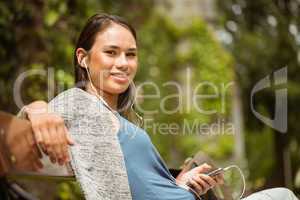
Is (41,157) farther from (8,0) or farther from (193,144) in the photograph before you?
(193,144)

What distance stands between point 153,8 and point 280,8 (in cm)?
280

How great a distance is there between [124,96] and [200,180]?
40cm

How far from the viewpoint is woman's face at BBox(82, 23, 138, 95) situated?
1970mm

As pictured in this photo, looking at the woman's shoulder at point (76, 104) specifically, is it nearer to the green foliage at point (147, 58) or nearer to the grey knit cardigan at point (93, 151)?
the grey knit cardigan at point (93, 151)

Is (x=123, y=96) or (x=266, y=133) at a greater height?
(x=123, y=96)

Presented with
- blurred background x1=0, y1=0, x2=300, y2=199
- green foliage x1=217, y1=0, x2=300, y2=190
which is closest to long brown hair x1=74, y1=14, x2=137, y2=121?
blurred background x1=0, y1=0, x2=300, y2=199

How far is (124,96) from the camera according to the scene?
2.12m

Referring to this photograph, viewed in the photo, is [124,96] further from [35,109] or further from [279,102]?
[279,102]

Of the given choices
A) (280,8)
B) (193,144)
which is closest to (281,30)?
(280,8)

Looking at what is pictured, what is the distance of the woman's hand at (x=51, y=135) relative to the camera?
4.83 ft

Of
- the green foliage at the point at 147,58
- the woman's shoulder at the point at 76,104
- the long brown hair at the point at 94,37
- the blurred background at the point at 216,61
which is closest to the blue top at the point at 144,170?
the woman's shoulder at the point at 76,104

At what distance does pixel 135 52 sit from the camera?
6.68ft

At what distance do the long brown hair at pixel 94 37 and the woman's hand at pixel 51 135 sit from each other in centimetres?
48

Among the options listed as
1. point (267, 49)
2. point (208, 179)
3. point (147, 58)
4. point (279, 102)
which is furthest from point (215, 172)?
point (267, 49)
